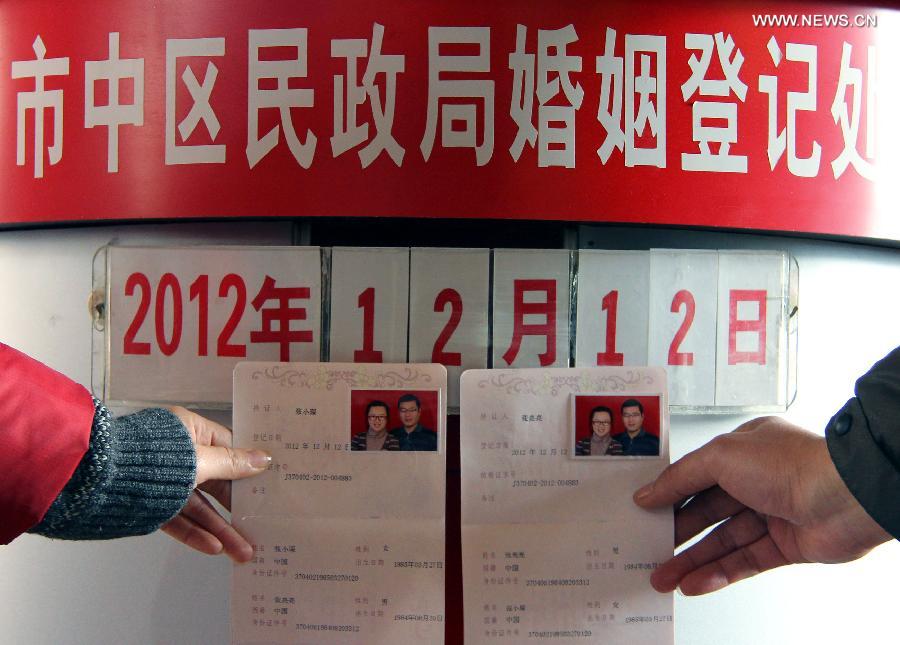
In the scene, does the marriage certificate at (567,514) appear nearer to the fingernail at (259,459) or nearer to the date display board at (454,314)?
the date display board at (454,314)

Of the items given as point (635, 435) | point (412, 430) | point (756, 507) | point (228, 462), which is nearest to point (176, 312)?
point (228, 462)

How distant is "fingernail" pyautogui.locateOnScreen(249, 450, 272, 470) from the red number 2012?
0.11 meters

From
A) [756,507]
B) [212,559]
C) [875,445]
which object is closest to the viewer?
[875,445]

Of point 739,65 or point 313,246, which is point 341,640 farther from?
point 739,65

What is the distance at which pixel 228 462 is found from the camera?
76 centimetres

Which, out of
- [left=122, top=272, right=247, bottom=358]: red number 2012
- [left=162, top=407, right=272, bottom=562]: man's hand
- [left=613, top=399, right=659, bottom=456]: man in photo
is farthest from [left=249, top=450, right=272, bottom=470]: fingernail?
[left=613, top=399, right=659, bottom=456]: man in photo

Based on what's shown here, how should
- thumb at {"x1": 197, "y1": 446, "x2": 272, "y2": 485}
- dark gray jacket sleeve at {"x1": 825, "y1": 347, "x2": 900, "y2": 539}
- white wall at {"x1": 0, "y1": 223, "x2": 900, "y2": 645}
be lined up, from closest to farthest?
dark gray jacket sleeve at {"x1": 825, "y1": 347, "x2": 900, "y2": 539} → thumb at {"x1": 197, "y1": 446, "x2": 272, "y2": 485} → white wall at {"x1": 0, "y1": 223, "x2": 900, "y2": 645}

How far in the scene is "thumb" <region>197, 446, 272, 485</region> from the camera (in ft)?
2.43

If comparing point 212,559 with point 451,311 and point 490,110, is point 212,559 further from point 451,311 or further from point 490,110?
point 490,110

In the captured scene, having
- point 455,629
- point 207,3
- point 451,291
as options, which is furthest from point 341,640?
point 207,3

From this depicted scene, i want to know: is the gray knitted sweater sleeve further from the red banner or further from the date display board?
the red banner

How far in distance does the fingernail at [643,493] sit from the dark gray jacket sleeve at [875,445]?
17 centimetres

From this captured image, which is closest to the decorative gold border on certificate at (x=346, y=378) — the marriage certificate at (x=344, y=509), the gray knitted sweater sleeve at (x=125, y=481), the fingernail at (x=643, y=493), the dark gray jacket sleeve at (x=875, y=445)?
the marriage certificate at (x=344, y=509)

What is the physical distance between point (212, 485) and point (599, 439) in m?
0.40
